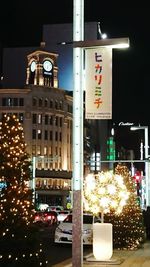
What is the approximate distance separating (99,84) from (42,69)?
113 m

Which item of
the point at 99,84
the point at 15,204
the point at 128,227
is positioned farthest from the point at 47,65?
the point at 15,204

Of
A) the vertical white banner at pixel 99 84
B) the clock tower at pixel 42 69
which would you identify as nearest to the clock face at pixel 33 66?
the clock tower at pixel 42 69

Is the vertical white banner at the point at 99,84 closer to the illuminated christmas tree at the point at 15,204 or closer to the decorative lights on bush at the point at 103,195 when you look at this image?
the illuminated christmas tree at the point at 15,204

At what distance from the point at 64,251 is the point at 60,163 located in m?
99.6

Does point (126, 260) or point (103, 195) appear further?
point (103, 195)

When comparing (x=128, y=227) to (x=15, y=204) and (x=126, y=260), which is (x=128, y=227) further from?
(x=15, y=204)

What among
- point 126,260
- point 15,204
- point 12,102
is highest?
point 12,102

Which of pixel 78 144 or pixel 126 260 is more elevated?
pixel 78 144

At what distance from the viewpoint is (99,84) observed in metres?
11.8

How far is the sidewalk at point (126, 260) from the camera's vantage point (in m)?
16.8

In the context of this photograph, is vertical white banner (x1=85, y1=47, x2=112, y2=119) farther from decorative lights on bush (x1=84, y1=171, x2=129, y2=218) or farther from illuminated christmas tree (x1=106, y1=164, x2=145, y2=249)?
illuminated christmas tree (x1=106, y1=164, x2=145, y2=249)

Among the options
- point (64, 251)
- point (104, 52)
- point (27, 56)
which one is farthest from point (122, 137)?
point (104, 52)

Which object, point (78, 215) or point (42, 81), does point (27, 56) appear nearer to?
point (42, 81)

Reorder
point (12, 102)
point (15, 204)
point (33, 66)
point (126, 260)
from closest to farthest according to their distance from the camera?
point (15, 204) < point (126, 260) < point (12, 102) < point (33, 66)
